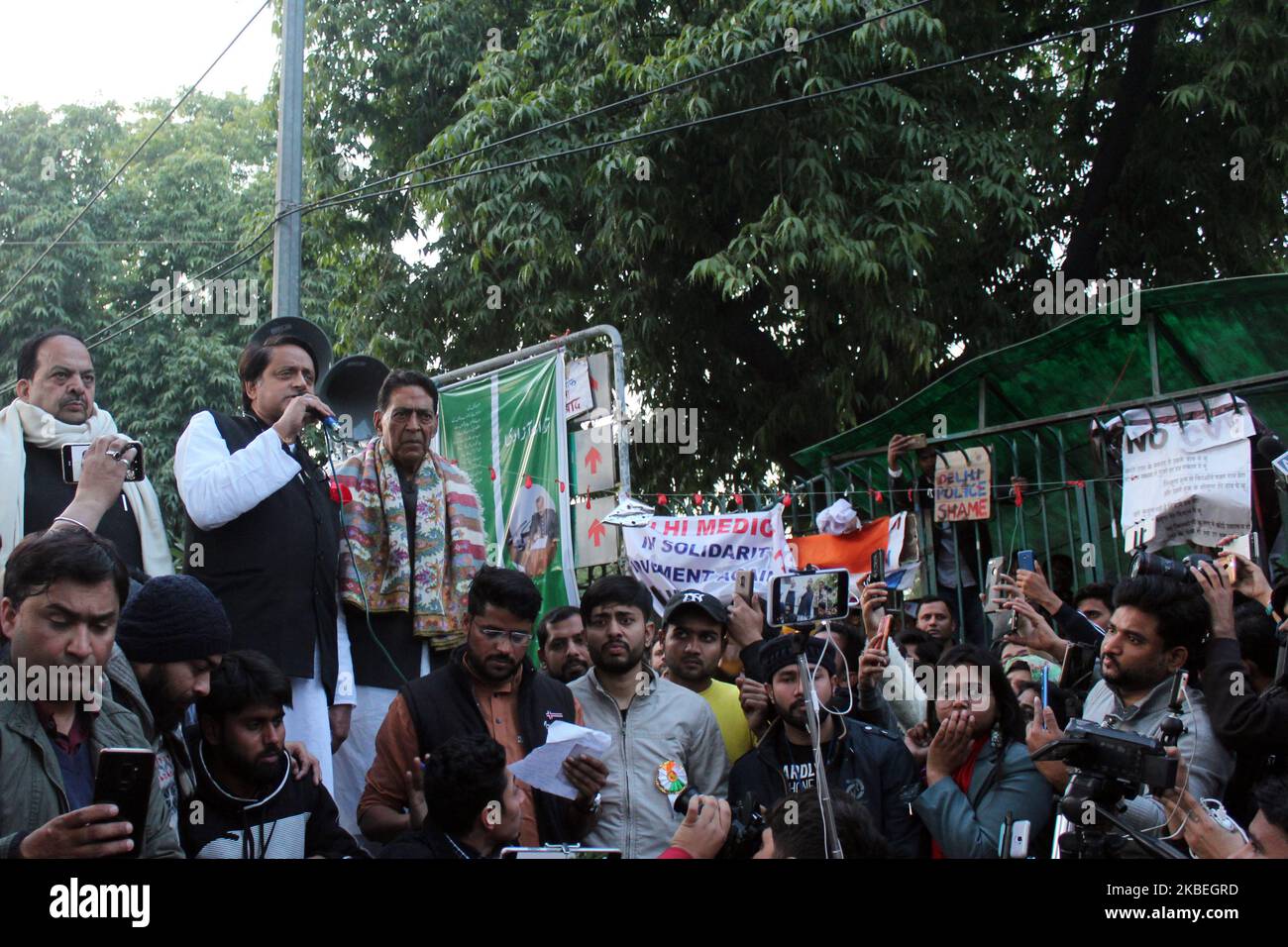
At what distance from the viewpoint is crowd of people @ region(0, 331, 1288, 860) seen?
11.4 feet

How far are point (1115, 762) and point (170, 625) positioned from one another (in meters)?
2.49

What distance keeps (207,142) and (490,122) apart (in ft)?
61.8

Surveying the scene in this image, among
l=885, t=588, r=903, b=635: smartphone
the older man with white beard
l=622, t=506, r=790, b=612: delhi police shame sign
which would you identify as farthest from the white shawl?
l=885, t=588, r=903, b=635: smartphone

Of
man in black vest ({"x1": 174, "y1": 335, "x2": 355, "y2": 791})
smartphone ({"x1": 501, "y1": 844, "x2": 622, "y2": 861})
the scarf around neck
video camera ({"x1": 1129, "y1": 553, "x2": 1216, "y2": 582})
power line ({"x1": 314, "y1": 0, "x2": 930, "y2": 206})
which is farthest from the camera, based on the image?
power line ({"x1": 314, "y1": 0, "x2": 930, "y2": 206})

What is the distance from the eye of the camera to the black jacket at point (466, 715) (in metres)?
4.38

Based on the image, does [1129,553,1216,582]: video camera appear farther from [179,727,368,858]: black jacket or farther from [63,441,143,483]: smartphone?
[63,441,143,483]: smartphone

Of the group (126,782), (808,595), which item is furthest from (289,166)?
(126,782)

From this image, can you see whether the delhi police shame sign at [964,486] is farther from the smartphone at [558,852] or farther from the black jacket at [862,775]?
the smartphone at [558,852]

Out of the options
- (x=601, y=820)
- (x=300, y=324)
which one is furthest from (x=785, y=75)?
(x=601, y=820)

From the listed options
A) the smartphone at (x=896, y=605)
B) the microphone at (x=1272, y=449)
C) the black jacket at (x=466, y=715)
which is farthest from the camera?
the smartphone at (x=896, y=605)

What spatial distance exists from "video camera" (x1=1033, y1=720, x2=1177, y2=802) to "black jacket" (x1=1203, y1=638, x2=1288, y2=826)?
0.96m

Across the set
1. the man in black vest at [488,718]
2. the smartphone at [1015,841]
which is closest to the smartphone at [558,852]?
the man in black vest at [488,718]

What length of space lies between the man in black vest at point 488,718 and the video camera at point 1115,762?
156 cm
